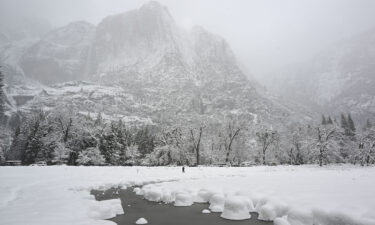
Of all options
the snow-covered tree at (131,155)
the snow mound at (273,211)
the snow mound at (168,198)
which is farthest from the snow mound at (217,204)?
the snow-covered tree at (131,155)

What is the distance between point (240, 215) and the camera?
12391 millimetres

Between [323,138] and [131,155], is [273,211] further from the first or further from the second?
[131,155]

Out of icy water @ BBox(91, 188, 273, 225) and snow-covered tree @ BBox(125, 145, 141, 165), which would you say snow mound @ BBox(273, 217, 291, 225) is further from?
snow-covered tree @ BBox(125, 145, 141, 165)

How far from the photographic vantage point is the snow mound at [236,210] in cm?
1238

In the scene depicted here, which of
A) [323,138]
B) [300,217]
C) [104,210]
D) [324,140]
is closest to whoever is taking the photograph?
[300,217]

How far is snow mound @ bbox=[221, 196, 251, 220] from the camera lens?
12.4 m

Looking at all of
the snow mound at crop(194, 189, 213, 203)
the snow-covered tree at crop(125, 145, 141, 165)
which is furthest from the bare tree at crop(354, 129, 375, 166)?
the snow-covered tree at crop(125, 145, 141, 165)

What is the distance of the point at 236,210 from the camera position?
12.6 metres

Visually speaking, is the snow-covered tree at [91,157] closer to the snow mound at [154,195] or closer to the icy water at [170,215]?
the snow mound at [154,195]

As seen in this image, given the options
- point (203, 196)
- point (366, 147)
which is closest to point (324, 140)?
point (366, 147)

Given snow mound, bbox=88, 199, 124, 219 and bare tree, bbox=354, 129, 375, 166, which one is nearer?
snow mound, bbox=88, 199, 124, 219

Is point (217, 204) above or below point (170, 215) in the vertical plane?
above

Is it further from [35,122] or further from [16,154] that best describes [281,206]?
[16,154]

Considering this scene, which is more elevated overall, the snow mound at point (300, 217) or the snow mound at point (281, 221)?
the snow mound at point (300, 217)
